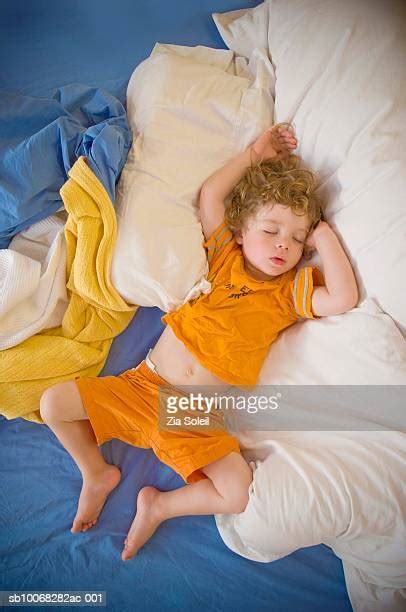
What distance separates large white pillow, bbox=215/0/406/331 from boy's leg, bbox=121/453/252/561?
1.49 feet

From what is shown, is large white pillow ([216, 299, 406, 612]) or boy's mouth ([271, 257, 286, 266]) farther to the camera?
boy's mouth ([271, 257, 286, 266])

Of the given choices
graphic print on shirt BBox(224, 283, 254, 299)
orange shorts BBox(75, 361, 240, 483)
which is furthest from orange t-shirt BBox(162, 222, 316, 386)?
orange shorts BBox(75, 361, 240, 483)

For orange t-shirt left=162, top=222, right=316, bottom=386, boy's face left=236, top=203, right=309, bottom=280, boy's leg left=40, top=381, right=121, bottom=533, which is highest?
boy's face left=236, top=203, right=309, bottom=280

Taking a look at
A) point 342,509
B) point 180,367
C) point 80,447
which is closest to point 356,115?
point 180,367

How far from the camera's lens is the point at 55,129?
40.6 inches

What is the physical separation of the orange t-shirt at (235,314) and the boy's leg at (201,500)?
0.19 metres

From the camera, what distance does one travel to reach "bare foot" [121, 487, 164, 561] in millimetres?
965

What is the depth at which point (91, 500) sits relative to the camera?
986 millimetres

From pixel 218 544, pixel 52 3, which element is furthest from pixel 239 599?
pixel 52 3

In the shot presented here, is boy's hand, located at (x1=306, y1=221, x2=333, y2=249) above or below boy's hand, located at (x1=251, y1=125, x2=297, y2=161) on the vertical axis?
below

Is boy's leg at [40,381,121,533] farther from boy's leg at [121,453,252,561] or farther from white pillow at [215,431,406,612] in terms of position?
white pillow at [215,431,406,612]

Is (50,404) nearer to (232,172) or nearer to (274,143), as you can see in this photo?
(232,172)

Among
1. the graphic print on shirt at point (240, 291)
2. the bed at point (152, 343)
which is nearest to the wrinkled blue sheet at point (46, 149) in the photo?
the bed at point (152, 343)

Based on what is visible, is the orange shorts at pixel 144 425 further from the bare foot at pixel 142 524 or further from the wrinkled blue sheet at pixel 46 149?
the wrinkled blue sheet at pixel 46 149
